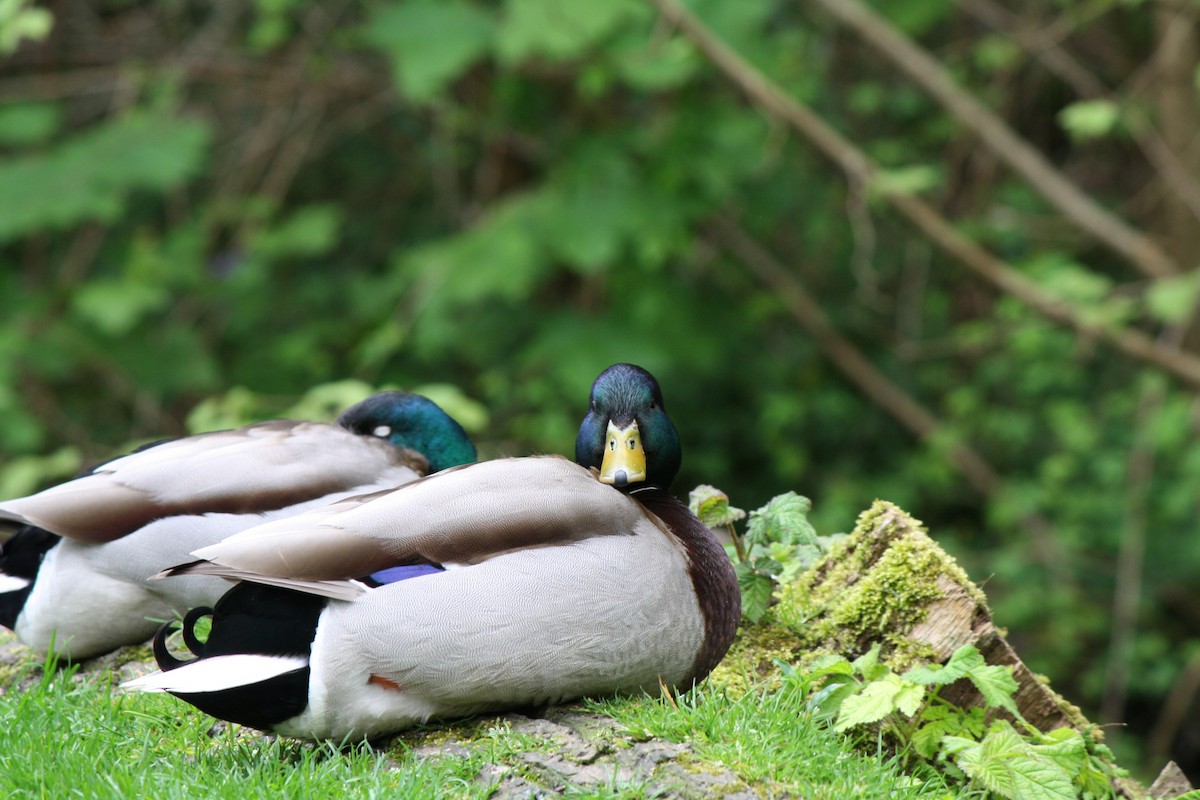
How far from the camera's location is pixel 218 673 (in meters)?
2.51

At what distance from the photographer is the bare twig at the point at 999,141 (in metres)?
7.40

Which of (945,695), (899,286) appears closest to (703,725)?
(945,695)

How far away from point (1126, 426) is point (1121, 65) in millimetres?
2548

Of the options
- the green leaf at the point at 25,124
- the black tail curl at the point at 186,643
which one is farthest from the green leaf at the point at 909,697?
the green leaf at the point at 25,124

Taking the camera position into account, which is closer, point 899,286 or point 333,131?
point 333,131

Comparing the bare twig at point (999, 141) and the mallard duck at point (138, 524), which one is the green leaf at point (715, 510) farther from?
the bare twig at point (999, 141)

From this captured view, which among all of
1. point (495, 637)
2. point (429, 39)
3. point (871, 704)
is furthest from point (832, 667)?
point (429, 39)

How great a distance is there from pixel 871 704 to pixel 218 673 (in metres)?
1.35

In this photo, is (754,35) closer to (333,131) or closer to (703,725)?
(333,131)

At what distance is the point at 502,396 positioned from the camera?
8.30 m

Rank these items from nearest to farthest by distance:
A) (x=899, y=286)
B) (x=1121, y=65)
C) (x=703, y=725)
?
(x=703, y=725) → (x=1121, y=65) → (x=899, y=286)

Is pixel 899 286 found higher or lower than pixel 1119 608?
higher

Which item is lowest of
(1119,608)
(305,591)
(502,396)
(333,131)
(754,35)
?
(1119,608)

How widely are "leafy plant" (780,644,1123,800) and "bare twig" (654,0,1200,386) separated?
4203 mm
